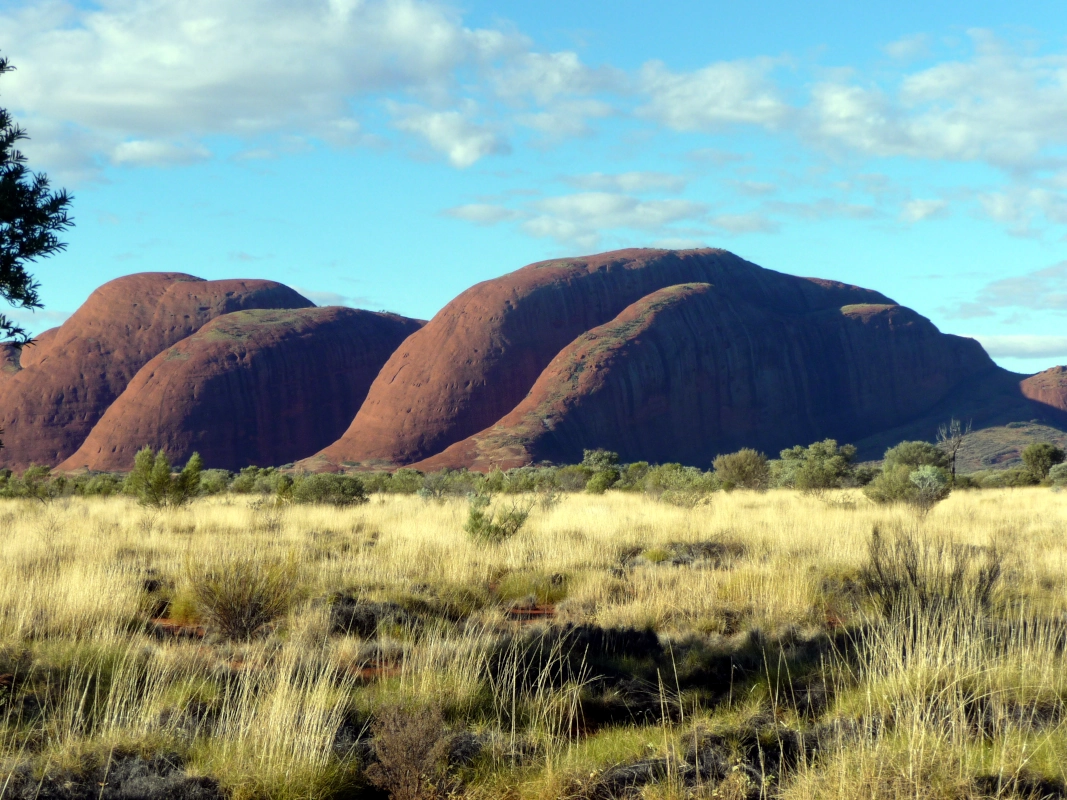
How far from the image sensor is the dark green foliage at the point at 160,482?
19297mm

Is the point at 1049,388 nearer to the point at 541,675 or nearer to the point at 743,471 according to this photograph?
the point at 743,471

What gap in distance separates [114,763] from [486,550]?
7336mm

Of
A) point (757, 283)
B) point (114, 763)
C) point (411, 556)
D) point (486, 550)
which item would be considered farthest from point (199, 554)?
point (757, 283)

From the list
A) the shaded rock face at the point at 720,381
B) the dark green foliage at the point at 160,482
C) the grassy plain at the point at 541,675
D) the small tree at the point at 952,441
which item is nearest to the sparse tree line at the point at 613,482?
the dark green foliage at the point at 160,482

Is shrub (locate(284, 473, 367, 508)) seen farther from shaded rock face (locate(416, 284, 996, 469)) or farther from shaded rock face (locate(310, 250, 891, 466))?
shaded rock face (locate(310, 250, 891, 466))

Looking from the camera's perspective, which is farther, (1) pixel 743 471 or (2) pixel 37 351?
(2) pixel 37 351

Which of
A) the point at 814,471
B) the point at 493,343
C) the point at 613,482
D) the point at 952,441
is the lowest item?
the point at 613,482

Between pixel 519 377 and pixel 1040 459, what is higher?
pixel 519 377

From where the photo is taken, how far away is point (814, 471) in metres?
28.8

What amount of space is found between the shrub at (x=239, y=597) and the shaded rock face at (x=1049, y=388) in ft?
252

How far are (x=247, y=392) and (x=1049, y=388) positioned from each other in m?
65.2

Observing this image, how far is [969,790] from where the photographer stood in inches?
145

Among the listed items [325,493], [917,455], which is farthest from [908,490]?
[917,455]

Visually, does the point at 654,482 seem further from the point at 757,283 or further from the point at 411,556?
the point at 757,283
